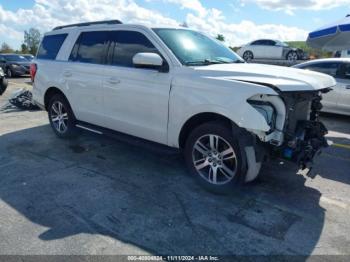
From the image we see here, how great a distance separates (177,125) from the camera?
14.0 feet

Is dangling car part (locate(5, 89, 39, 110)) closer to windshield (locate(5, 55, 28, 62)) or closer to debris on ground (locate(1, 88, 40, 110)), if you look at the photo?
debris on ground (locate(1, 88, 40, 110))

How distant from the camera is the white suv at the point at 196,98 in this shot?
142 inches

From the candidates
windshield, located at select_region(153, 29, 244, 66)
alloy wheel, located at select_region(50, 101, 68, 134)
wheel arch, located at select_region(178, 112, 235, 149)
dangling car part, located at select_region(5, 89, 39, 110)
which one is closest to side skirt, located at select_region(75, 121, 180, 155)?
wheel arch, located at select_region(178, 112, 235, 149)

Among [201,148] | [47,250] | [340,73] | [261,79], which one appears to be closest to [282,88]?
[261,79]

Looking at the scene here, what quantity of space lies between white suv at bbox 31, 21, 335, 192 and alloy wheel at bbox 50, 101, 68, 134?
487 mm

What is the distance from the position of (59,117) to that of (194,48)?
10.2 ft

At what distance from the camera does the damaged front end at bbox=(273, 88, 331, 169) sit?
373cm

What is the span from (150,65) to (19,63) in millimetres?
18495

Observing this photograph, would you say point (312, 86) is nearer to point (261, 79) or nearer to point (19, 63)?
point (261, 79)

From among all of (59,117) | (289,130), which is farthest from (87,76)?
(289,130)

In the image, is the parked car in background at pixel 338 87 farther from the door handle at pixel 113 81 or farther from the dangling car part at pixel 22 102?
the dangling car part at pixel 22 102

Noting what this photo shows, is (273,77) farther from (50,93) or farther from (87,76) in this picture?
(50,93)

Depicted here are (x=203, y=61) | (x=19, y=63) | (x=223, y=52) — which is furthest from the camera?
(x=19, y=63)

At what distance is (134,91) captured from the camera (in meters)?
4.62
